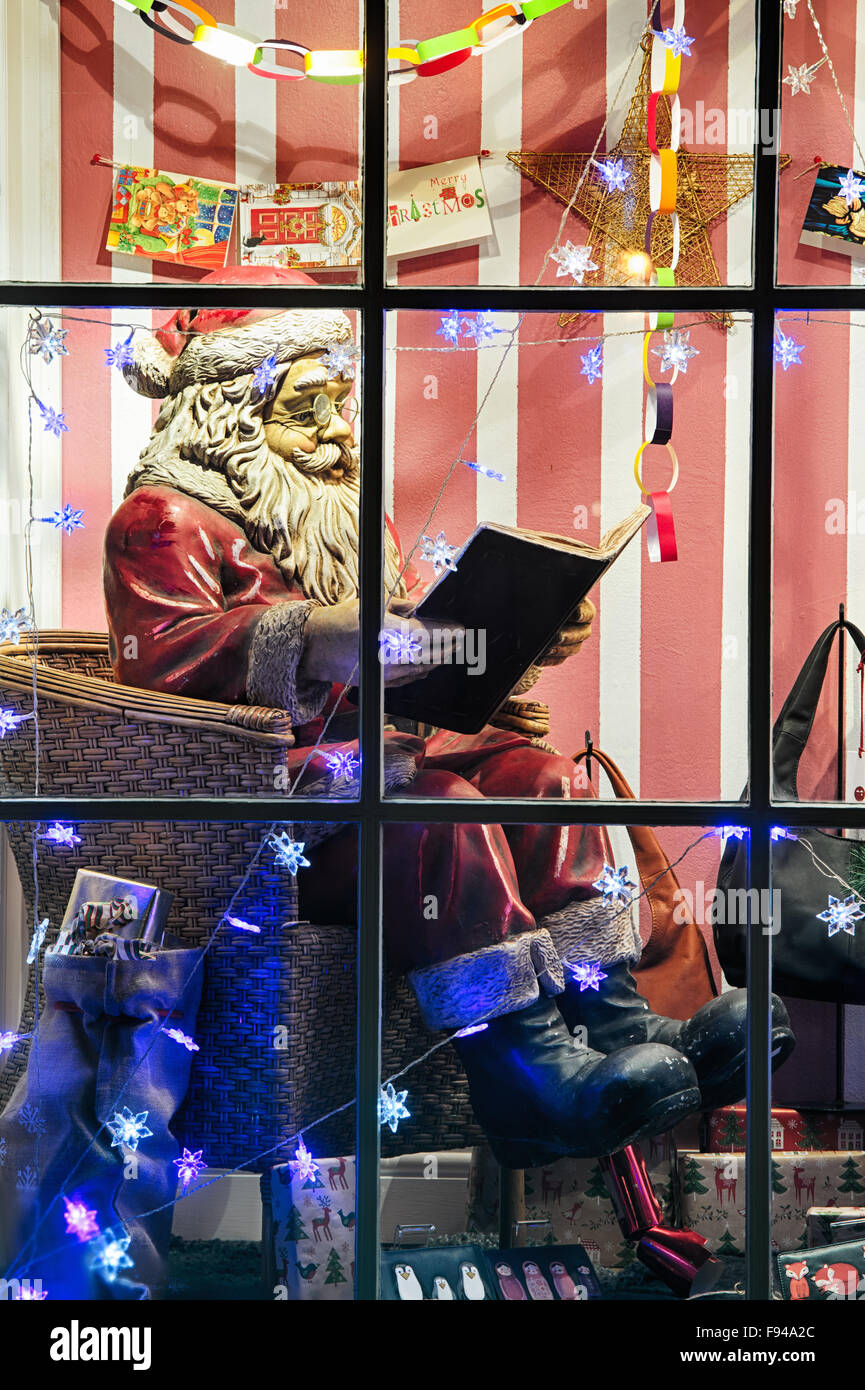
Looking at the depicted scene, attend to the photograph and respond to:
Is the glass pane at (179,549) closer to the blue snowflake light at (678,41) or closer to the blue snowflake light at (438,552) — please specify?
the blue snowflake light at (438,552)

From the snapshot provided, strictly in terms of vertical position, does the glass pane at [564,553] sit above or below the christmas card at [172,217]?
below

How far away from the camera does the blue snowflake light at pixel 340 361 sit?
81.7 inches

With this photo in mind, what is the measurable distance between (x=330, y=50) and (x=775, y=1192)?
7.48ft

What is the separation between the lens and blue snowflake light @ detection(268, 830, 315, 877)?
204 centimetres

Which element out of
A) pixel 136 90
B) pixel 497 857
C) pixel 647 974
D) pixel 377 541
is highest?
pixel 136 90

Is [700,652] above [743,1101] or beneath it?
above

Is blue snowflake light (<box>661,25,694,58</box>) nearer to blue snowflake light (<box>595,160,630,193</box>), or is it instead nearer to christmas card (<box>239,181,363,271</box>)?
blue snowflake light (<box>595,160,630,193</box>)

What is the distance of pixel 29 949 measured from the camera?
2.10 metres

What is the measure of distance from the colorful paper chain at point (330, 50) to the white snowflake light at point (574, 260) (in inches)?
14.6

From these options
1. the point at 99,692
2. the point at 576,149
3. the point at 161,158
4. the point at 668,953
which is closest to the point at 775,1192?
the point at 668,953

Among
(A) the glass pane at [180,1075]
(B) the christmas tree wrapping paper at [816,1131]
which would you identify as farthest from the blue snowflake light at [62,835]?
(B) the christmas tree wrapping paper at [816,1131]

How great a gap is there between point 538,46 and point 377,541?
0.98 metres
